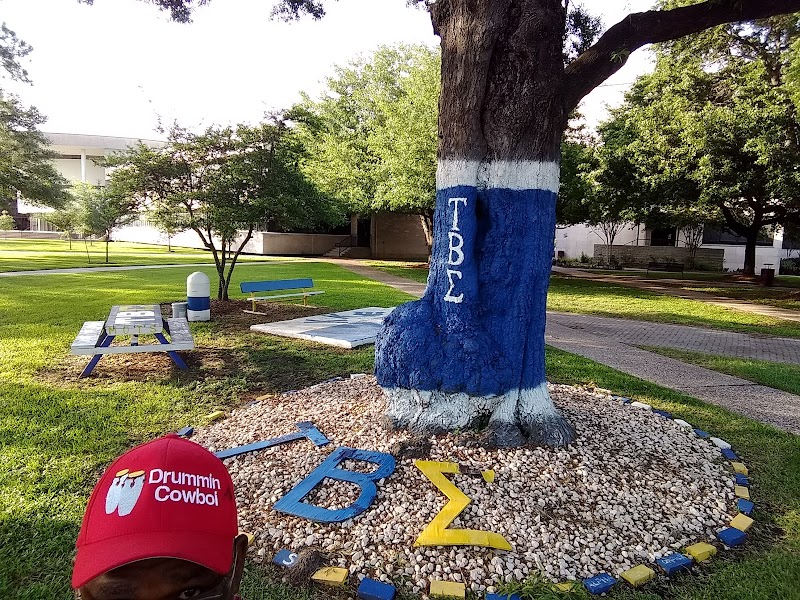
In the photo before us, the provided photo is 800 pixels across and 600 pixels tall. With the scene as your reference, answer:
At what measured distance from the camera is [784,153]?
13.1 metres

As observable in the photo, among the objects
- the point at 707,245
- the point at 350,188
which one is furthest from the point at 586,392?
the point at 707,245

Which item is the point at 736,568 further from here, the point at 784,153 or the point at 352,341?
the point at 784,153

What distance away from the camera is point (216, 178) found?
9.83m

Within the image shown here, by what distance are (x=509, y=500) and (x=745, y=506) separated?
161cm

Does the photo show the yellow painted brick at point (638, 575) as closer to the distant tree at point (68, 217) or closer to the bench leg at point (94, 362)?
the bench leg at point (94, 362)

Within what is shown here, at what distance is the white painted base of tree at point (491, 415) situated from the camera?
3896 millimetres

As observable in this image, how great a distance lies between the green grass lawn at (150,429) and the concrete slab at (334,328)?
0.91ft

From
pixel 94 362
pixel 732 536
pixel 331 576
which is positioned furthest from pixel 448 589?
pixel 94 362

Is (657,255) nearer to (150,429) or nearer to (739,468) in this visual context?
(739,468)

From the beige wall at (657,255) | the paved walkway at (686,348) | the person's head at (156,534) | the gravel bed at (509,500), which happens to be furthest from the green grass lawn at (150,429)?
the beige wall at (657,255)

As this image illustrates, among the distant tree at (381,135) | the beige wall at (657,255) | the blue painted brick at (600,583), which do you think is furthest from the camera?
the beige wall at (657,255)

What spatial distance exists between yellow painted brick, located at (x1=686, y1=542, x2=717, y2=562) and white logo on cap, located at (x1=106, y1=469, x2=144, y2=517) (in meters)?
3.00

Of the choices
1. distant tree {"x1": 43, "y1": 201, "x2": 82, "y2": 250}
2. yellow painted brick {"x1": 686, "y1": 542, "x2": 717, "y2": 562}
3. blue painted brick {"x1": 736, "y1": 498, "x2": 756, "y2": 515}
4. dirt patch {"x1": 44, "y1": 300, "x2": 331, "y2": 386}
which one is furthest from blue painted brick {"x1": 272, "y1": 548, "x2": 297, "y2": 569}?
distant tree {"x1": 43, "y1": 201, "x2": 82, "y2": 250}

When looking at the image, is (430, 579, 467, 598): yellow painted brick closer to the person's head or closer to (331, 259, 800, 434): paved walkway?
the person's head
